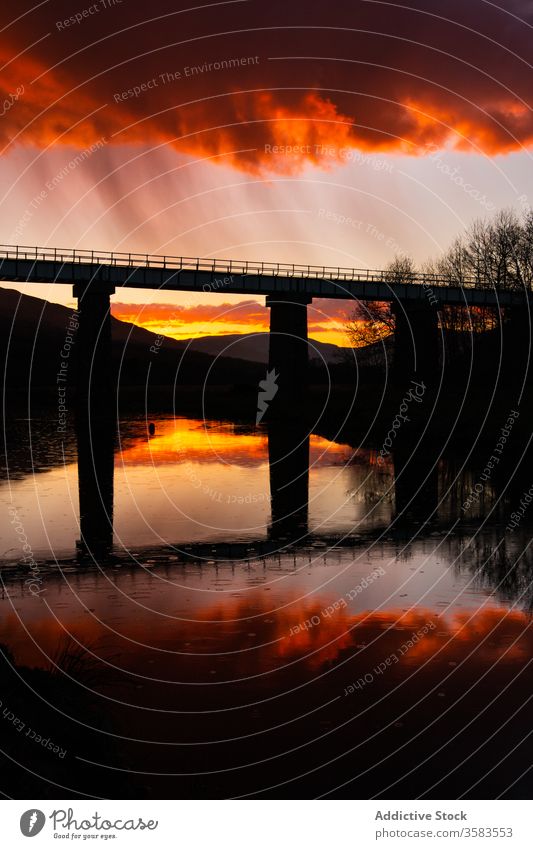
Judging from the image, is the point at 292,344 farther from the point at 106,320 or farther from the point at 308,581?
the point at 308,581

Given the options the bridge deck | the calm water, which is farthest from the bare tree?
the calm water

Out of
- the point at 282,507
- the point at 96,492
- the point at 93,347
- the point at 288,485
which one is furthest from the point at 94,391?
the point at 282,507

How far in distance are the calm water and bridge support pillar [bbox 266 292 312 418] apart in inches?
2783

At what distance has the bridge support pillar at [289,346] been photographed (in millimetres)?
105438

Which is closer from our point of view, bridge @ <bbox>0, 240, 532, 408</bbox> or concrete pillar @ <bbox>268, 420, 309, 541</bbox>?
concrete pillar @ <bbox>268, 420, 309, 541</bbox>

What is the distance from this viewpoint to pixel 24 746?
12383mm

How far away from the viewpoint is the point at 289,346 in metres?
106

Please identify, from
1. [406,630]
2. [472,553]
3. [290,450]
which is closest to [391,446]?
[290,450]

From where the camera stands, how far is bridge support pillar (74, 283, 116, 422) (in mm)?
100688

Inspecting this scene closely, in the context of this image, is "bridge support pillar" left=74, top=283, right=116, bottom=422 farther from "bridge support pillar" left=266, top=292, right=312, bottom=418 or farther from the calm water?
the calm water

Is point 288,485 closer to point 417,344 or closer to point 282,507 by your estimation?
point 282,507

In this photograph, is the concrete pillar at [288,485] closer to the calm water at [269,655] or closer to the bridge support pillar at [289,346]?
the calm water at [269,655]

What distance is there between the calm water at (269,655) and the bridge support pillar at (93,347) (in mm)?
66846

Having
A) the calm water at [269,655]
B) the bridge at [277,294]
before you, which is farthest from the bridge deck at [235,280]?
the calm water at [269,655]
